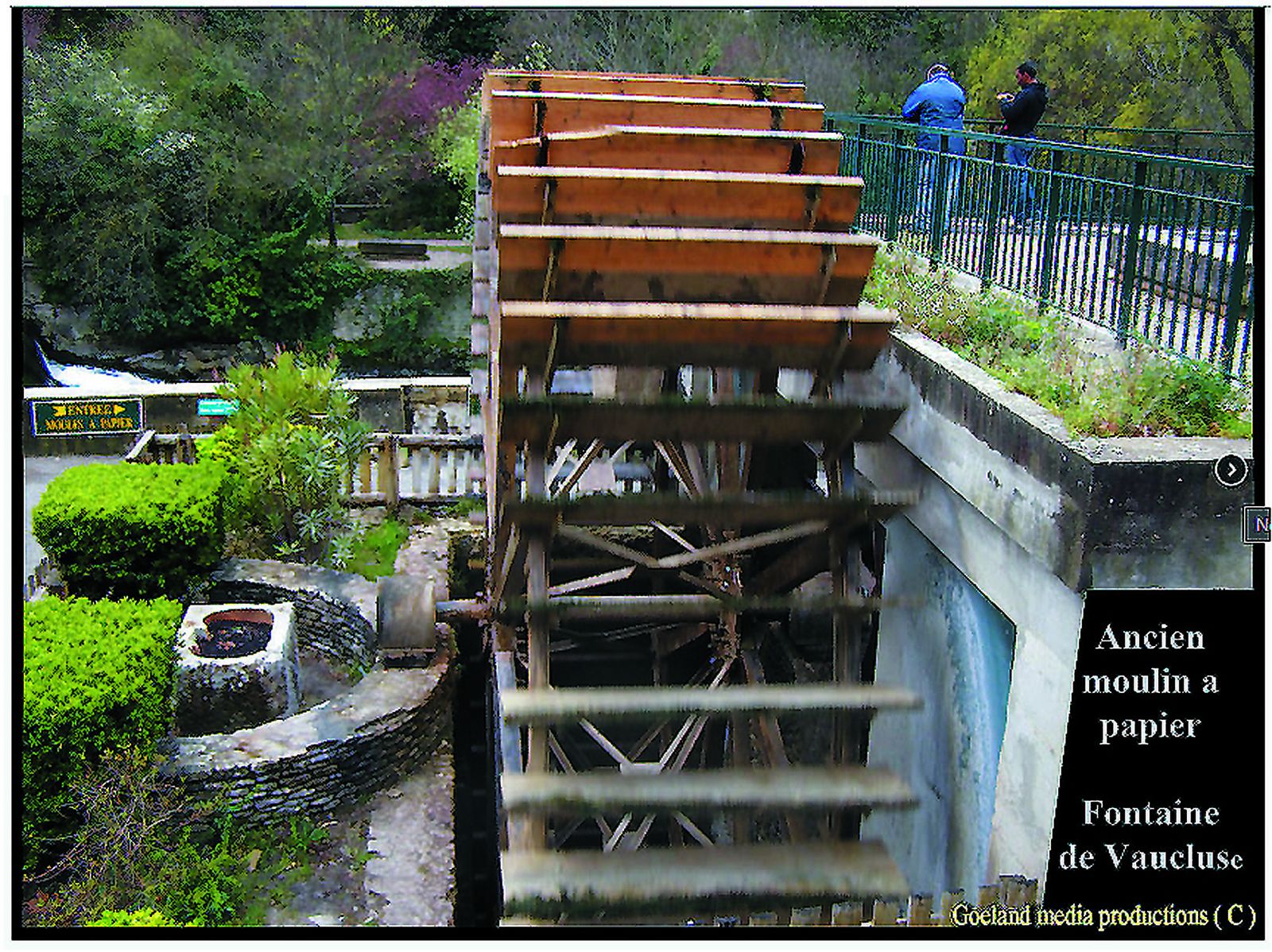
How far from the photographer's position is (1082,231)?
6.30 m

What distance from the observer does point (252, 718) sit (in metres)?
7.75

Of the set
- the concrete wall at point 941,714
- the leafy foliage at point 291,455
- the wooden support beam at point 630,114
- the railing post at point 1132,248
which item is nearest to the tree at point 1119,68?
the wooden support beam at point 630,114

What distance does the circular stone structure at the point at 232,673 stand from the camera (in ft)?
25.1

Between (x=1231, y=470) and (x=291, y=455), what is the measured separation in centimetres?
739

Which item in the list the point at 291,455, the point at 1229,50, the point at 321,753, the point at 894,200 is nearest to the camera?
the point at 321,753

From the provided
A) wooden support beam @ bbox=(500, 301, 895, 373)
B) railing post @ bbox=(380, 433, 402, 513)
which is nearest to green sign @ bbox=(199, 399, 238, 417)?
railing post @ bbox=(380, 433, 402, 513)

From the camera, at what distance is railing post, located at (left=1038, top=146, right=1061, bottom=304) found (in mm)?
5559

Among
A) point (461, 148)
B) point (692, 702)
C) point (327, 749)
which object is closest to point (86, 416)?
point (327, 749)

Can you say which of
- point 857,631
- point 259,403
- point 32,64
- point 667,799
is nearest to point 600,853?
point 667,799

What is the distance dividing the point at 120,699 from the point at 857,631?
3686 millimetres

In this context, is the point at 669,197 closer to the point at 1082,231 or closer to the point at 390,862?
the point at 1082,231

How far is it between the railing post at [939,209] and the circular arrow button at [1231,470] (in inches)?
116

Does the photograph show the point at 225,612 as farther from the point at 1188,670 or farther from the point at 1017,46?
the point at 1017,46

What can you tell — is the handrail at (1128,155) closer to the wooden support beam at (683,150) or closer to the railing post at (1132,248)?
the railing post at (1132,248)
